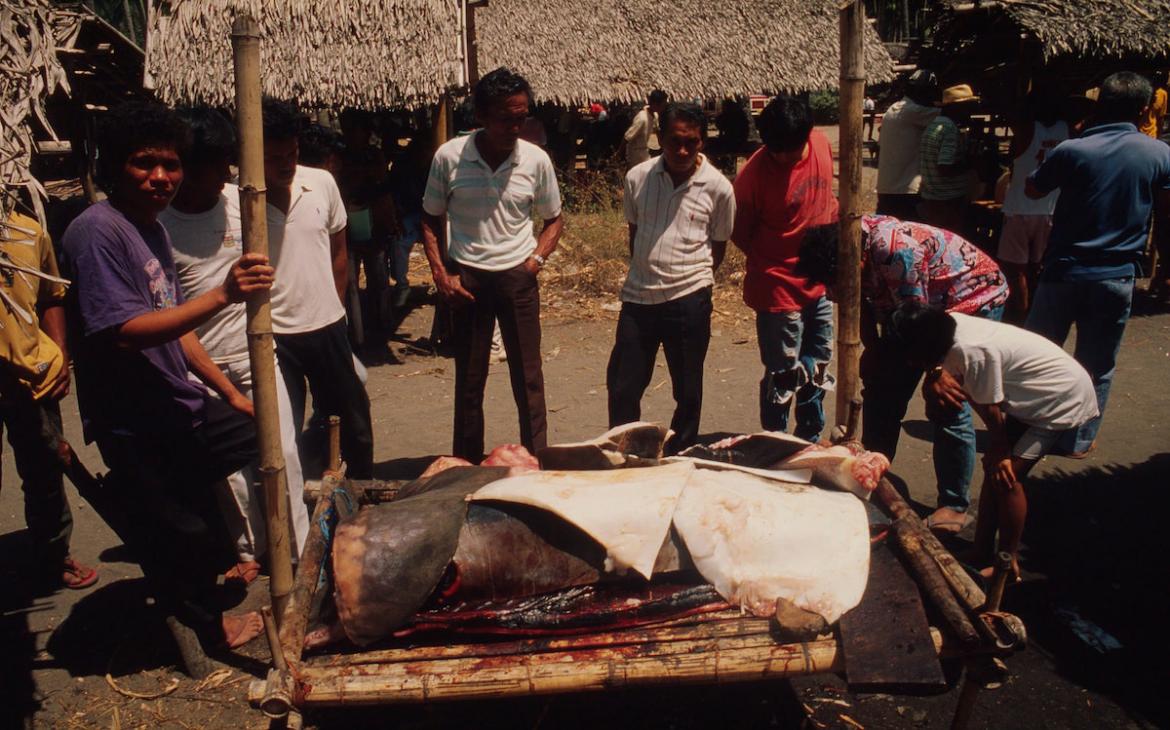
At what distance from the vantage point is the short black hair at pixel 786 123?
440 cm

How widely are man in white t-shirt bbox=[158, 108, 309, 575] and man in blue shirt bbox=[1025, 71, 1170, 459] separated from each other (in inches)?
158

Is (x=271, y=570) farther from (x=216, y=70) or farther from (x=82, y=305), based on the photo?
(x=216, y=70)

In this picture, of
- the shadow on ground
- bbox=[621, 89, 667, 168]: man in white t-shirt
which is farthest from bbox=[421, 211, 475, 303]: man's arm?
bbox=[621, 89, 667, 168]: man in white t-shirt

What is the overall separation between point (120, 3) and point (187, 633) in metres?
49.4

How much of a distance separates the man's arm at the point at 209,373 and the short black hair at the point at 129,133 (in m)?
0.66

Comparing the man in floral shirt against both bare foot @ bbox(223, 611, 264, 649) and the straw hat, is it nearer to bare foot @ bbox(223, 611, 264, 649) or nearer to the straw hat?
bare foot @ bbox(223, 611, 264, 649)

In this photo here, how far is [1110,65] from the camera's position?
9641mm

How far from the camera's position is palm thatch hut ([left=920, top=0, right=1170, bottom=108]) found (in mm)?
8195

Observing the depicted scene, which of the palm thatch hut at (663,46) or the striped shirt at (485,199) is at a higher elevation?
the palm thatch hut at (663,46)

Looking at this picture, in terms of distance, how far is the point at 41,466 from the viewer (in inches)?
153

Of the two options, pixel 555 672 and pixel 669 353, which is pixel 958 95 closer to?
pixel 669 353

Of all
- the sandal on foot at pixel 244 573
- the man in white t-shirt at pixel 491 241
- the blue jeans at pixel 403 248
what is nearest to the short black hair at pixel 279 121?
the man in white t-shirt at pixel 491 241

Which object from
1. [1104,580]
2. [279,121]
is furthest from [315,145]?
[1104,580]

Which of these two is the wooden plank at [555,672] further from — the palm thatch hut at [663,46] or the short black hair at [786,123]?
the palm thatch hut at [663,46]
